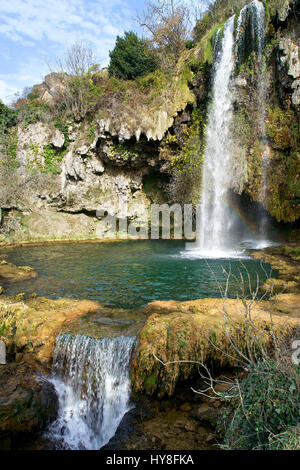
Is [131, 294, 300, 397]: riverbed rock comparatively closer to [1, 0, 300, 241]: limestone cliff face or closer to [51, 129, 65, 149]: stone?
[1, 0, 300, 241]: limestone cliff face

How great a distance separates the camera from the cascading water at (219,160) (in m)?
14.7

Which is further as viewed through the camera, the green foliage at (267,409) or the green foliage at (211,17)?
the green foliage at (211,17)

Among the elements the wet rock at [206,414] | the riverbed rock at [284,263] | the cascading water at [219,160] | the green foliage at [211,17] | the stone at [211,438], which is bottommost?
the stone at [211,438]

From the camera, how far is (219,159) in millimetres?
15500

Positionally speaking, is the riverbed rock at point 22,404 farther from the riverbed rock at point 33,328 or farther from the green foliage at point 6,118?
the green foliage at point 6,118

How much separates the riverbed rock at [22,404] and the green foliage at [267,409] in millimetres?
2631

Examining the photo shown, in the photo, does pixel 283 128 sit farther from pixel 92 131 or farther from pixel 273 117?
pixel 92 131

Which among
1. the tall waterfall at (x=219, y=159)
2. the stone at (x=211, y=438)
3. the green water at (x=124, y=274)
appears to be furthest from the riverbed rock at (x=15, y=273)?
the tall waterfall at (x=219, y=159)

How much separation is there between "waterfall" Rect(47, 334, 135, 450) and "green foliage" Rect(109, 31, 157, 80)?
1995 cm

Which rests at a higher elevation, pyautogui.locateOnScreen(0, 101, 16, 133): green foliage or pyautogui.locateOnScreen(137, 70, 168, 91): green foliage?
pyautogui.locateOnScreen(137, 70, 168, 91): green foliage

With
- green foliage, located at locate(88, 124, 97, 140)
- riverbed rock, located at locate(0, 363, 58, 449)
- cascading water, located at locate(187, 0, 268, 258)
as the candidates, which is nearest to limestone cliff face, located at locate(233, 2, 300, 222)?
cascading water, located at locate(187, 0, 268, 258)

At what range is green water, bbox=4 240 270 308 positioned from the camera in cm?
757

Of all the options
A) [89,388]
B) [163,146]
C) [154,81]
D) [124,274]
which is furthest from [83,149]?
[89,388]

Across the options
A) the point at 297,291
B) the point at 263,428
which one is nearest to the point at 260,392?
the point at 263,428
